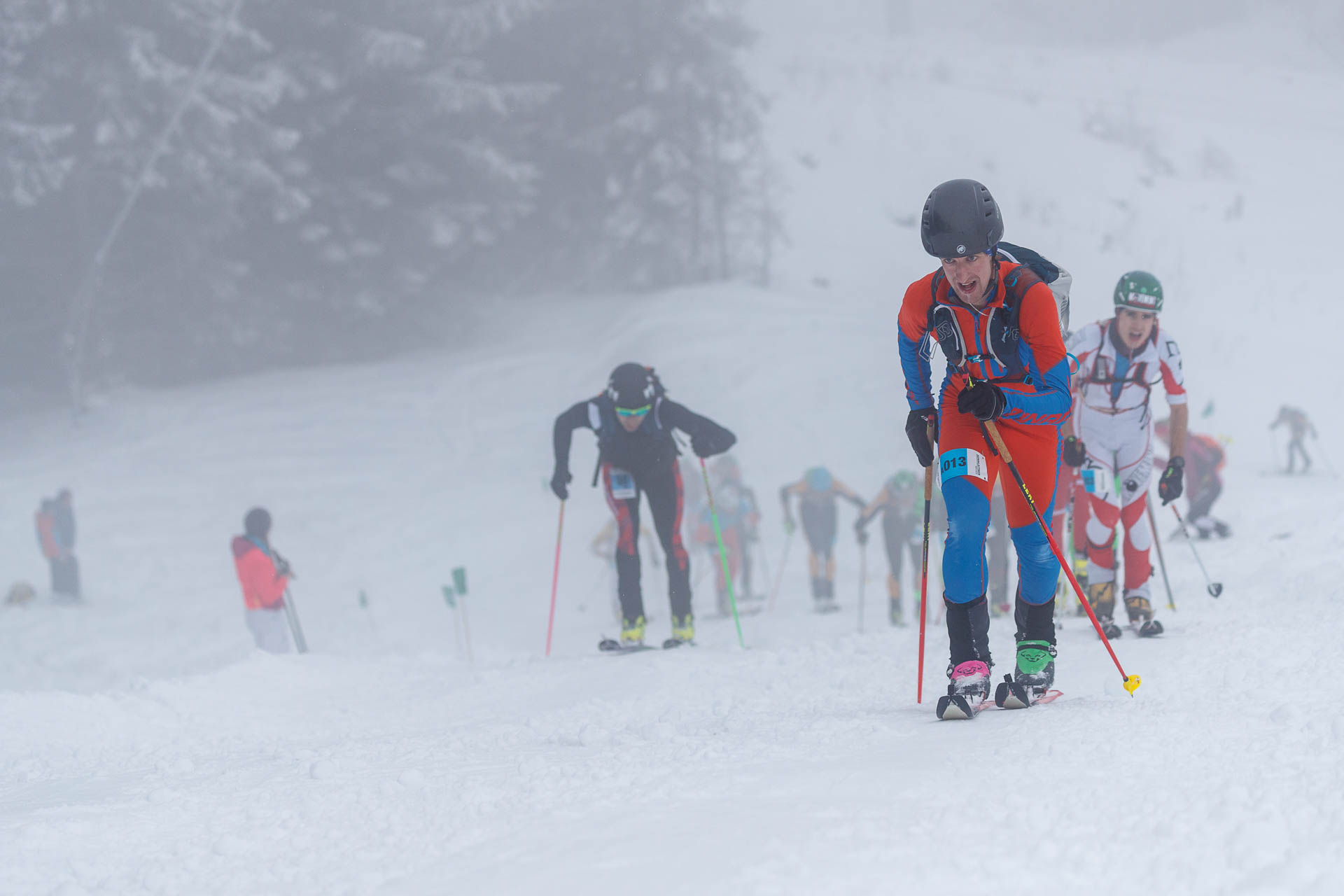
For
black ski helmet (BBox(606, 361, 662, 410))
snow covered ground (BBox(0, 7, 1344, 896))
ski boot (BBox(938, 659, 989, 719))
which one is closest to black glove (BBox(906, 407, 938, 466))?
ski boot (BBox(938, 659, 989, 719))

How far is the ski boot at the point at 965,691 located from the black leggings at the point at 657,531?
153 inches

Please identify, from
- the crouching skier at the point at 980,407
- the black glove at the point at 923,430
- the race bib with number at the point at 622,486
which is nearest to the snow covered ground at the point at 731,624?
the crouching skier at the point at 980,407

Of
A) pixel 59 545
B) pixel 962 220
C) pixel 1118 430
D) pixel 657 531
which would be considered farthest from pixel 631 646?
pixel 59 545

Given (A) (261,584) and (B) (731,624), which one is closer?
(A) (261,584)

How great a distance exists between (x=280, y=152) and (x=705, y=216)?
10.3 m

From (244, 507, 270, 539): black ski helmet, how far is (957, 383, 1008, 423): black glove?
794cm

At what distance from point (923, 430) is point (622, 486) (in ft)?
12.7

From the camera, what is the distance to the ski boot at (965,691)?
4.19 metres

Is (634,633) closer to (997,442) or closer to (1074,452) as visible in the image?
(1074,452)

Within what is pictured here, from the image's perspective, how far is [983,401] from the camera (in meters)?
4.11

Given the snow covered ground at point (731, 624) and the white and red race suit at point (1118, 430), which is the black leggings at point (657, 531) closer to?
the snow covered ground at point (731, 624)

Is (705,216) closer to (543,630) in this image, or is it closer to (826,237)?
(826,237)

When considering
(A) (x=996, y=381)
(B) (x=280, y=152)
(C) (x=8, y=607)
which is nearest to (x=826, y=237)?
(B) (x=280, y=152)

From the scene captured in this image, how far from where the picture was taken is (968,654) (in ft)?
14.2
